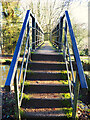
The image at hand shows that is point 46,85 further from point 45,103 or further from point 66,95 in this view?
point 66,95

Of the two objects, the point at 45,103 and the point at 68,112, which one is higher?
the point at 45,103

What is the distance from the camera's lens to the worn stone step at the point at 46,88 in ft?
7.84

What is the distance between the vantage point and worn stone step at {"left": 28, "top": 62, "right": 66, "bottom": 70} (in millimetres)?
Result: 2729

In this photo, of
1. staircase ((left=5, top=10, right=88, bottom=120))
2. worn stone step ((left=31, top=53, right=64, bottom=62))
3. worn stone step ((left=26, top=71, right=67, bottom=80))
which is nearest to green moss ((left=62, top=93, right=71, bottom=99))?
staircase ((left=5, top=10, right=88, bottom=120))

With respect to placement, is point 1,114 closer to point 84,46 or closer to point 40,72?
point 40,72

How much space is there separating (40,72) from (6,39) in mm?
7097

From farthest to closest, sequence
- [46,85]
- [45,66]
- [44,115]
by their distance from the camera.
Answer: [45,66], [46,85], [44,115]

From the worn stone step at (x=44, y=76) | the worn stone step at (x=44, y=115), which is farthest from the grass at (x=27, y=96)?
the worn stone step at (x=44, y=76)

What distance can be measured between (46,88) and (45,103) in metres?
0.33

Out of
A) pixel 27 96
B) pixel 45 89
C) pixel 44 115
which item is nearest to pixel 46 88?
pixel 45 89

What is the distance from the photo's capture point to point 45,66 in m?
2.77

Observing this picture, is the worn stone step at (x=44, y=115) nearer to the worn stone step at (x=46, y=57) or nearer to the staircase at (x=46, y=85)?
the staircase at (x=46, y=85)

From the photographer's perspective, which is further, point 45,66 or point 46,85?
point 45,66

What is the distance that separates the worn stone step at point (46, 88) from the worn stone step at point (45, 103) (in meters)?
0.23
